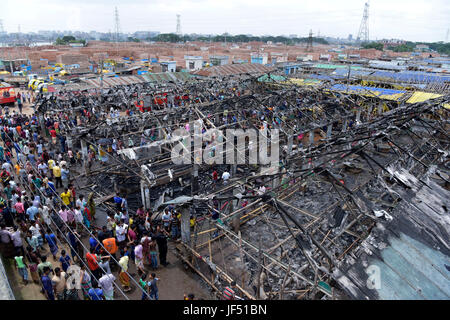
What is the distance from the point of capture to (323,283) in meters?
6.53

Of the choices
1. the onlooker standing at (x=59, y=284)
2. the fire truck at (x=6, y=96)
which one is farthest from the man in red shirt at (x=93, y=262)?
the fire truck at (x=6, y=96)

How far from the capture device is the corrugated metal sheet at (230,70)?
3922cm

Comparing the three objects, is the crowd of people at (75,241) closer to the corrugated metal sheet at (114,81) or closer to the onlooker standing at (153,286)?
the onlooker standing at (153,286)

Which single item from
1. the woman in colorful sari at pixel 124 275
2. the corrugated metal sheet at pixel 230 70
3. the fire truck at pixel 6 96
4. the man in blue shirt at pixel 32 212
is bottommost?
the woman in colorful sari at pixel 124 275

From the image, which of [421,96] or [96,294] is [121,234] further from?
[421,96]

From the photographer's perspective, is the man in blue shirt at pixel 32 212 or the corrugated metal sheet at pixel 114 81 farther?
the corrugated metal sheet at pixel 114 81

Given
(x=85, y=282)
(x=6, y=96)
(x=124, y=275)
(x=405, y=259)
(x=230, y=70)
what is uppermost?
(x=230, y=70)

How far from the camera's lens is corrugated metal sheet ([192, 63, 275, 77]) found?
129 ft

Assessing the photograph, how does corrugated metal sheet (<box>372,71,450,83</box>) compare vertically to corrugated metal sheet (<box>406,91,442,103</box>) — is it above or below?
above

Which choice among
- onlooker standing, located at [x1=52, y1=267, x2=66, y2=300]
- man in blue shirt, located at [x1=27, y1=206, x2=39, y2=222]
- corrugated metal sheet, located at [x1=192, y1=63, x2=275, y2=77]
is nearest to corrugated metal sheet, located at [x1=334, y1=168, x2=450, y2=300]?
onlooker standing, located at [x1=52, y1=267, x2=66, y2=300]

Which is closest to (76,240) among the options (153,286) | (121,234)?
(121,234)

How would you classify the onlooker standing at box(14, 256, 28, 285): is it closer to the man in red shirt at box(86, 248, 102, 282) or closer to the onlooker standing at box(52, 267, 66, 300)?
the onlooker standing at box(52, 267, 66, 300)

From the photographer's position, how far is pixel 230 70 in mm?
41219
